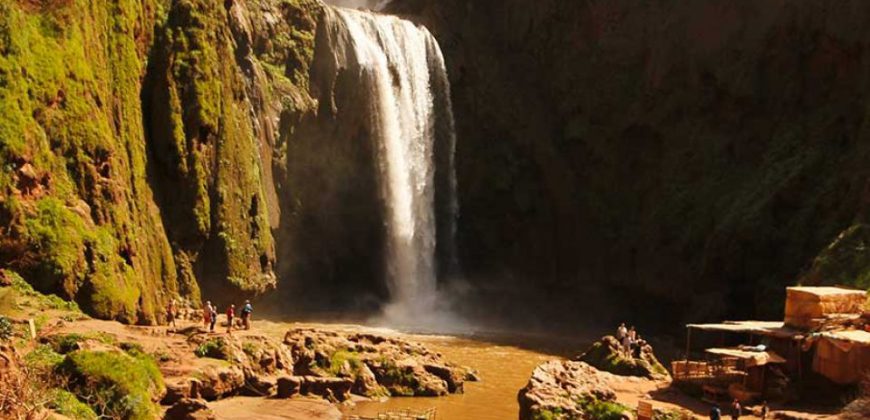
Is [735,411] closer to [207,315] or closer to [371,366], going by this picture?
[371,366]

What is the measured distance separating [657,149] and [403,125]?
17009 millimetres

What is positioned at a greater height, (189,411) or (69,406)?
(69,406)

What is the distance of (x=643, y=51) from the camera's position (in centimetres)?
6819

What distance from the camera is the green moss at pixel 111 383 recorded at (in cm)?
2836

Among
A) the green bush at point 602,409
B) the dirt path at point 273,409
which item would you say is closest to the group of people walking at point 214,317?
the dirt path at point 273,409

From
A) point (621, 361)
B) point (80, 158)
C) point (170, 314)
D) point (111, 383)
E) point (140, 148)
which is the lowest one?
point (111, 383)

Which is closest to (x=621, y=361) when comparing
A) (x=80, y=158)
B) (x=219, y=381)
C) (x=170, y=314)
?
(x=219, y=381)

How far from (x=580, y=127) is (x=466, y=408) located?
117ft

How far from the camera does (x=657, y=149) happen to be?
65875 mm

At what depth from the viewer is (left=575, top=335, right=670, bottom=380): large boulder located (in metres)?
39.8

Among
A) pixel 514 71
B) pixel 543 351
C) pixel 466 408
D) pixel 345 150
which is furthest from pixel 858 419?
pixel 514 71

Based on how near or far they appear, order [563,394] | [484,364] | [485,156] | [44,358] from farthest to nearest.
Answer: [485,156] < [484,364] < [563,394] < [44,358]

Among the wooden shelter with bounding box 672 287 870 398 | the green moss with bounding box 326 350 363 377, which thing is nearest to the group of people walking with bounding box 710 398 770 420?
the wooden shelter with bounding box 672 287 870 398

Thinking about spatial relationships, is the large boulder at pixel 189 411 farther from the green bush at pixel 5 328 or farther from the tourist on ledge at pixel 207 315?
the tourist on ledge at pixel 207 315
